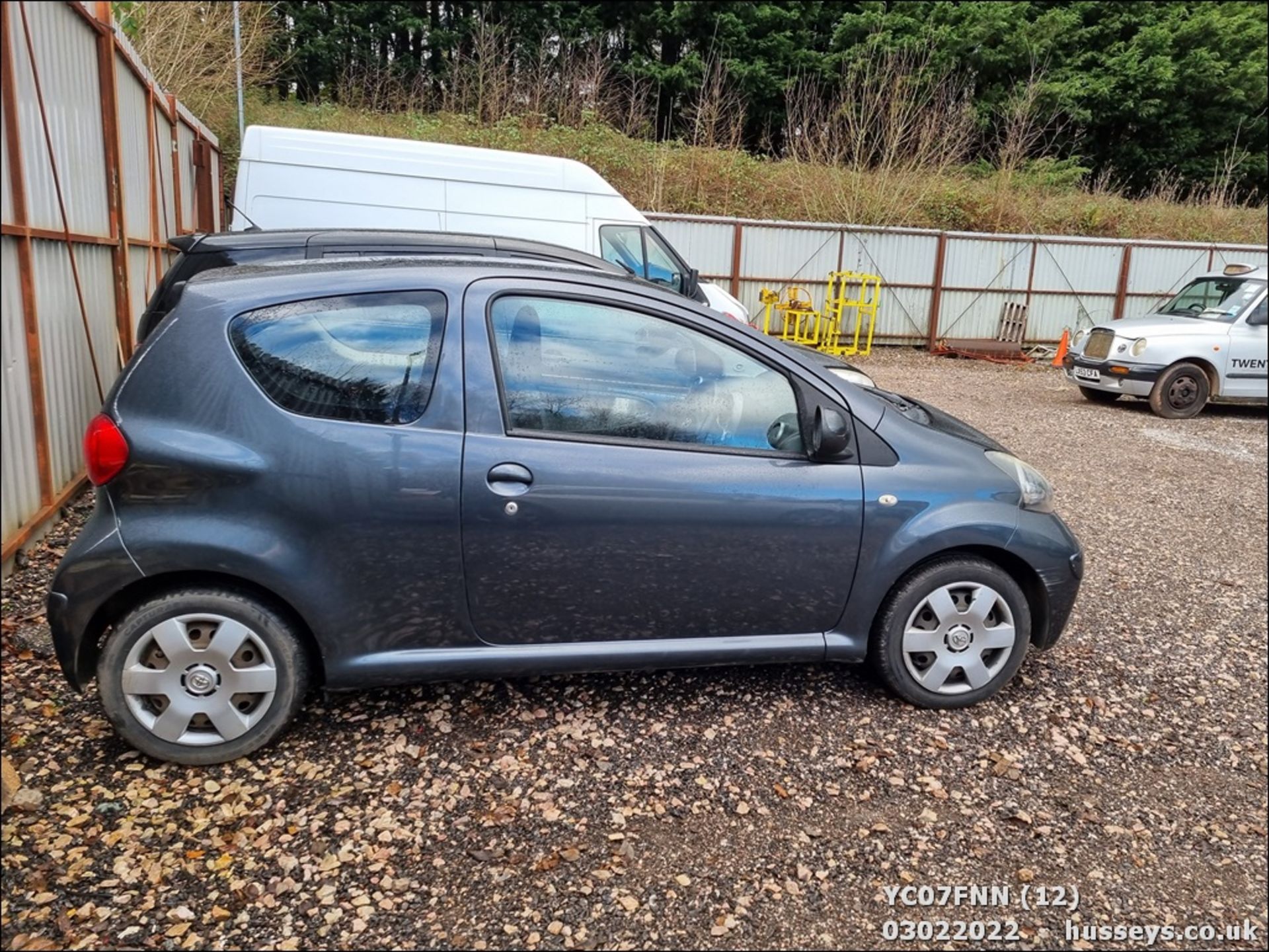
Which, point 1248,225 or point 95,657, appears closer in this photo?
point 95,657

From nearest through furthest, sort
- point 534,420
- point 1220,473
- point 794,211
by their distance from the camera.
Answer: point 534,420, point 1220,473, point 794,211

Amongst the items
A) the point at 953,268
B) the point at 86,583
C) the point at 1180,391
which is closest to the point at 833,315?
the point at 953,268

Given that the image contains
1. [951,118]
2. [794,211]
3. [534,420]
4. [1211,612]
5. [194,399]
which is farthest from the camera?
[951,118]

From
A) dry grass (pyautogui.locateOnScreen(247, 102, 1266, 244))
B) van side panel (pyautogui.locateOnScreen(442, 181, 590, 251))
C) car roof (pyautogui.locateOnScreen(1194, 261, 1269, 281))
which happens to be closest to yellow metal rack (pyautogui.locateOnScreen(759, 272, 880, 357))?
dry grass (pyautogui.locateOnScreen(247, 102, 1266, 244))

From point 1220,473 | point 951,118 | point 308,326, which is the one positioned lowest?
point 1220,473

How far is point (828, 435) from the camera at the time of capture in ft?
10.9

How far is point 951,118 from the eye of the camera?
2331 cm

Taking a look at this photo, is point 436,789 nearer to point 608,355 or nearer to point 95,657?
point 95,657

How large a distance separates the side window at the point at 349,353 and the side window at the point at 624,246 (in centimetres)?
730

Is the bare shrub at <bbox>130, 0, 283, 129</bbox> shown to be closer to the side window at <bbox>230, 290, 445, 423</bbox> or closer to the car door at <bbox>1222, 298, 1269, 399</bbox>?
the side window at <bbox>230, 290, 445, 423</bbox>

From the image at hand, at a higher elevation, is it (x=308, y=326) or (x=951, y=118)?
(x=951, y=118)

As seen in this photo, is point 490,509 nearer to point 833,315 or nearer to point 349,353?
point 349,353

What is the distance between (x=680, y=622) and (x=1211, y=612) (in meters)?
3.46

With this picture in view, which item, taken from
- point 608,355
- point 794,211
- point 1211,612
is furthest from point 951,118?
point 608,355
